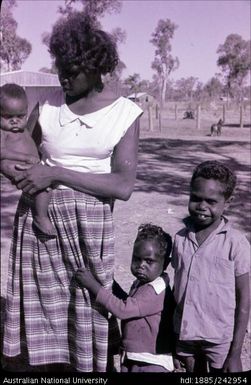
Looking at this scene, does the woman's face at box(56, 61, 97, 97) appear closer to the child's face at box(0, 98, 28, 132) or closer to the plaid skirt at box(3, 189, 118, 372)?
the child's face at box(0, 98, 28, 132)

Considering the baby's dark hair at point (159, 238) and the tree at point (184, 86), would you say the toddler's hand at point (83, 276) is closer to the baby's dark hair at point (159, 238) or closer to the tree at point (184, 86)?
the baby's dark hair at point (159, 238)

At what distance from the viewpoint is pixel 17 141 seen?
6.27ft

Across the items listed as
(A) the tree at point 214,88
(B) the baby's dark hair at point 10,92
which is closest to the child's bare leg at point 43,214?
(B) the baby's dark hair at point 10,92

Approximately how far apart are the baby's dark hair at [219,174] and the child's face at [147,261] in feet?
1.08

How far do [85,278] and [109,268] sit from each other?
0.13 metres

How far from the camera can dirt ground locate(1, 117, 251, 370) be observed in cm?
454

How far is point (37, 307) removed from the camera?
6.70 ft

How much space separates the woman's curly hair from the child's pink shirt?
740 millimetres

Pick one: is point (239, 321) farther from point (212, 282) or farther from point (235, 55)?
point (235, 55)

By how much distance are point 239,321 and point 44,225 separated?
81 cm

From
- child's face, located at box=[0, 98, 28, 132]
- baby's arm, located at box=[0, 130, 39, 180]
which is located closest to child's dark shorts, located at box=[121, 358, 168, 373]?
baby's arm, located at box=[0, 130, 39, 180]

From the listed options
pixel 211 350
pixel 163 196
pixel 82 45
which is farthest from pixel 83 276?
pixel 163 196

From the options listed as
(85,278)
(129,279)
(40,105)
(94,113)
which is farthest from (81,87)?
(129,279)

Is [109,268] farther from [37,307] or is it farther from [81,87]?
[81,87]
